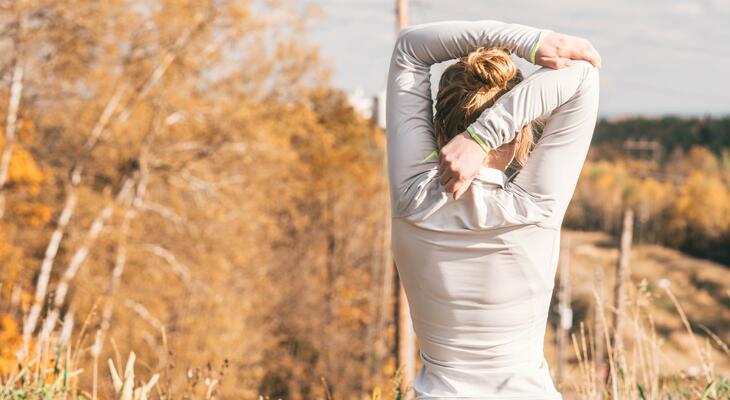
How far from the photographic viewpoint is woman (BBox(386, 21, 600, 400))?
4.74ft

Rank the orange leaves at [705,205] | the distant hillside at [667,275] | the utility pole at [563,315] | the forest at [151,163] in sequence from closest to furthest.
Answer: the forest at [151,163] → the utility pole at [563,315] → the distant hillside at [667,275] → the orange leaves at [705,205]

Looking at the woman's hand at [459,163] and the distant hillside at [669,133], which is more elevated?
the woman's hand at [459,163]

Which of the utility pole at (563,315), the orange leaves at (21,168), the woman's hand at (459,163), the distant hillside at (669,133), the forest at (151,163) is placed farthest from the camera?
the distant hillside at (669,133)

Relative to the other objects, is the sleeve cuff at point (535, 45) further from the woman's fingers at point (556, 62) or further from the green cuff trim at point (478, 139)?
the green cuff trim at point (478, 139)

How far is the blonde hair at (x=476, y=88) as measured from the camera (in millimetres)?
1496

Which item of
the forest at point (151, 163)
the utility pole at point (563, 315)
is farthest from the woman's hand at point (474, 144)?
the utility pole at point (563, 315)

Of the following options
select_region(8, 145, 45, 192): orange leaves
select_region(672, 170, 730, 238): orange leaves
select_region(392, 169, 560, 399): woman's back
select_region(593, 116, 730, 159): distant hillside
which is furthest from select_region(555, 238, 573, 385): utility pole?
select_region(593, 116, 730, 159): distant hillside

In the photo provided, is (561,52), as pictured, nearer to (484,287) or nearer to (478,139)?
(478,139)

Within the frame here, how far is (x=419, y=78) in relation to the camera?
1592mm

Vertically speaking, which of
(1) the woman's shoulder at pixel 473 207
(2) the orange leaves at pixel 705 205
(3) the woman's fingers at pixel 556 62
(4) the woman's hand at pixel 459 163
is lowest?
(2) the orange leaves at pixel 705 205

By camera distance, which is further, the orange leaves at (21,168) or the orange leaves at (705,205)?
the orange leaves at (705,205)

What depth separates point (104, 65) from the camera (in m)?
16.5

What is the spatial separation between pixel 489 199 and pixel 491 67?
0.24 meters

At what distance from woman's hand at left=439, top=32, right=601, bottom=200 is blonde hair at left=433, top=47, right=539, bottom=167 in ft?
0.20
